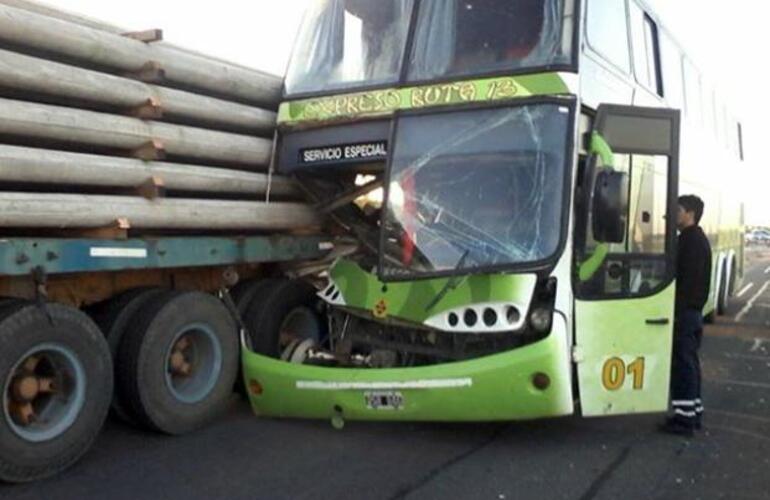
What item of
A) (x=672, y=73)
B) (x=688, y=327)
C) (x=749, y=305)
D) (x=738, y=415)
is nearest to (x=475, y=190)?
(x=688, y=327)

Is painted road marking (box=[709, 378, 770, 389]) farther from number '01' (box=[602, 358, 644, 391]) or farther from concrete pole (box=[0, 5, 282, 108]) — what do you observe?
concrete pole (box=[0, 5, 282, 108])

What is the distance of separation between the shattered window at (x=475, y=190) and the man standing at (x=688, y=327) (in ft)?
4.52

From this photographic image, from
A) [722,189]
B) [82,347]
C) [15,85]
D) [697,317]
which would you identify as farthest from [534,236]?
[722,189]

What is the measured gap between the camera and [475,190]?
5.37 metres

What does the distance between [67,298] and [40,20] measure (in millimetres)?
1737

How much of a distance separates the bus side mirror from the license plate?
5.42 feet

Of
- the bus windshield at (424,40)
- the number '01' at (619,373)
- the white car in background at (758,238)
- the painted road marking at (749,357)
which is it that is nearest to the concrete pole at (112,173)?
the bus windshield at (424,40)

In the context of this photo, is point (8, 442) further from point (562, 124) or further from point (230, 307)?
point (562, 124)

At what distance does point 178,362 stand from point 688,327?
3.72m

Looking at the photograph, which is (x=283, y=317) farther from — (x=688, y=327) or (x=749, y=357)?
(x=749, y=357)

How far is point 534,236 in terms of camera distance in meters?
5.14

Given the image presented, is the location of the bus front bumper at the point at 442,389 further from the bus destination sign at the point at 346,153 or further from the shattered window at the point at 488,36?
the shattered window at the point at 488,36

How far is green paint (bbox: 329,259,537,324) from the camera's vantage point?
16.9 feet

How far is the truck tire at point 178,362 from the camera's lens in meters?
5.25
